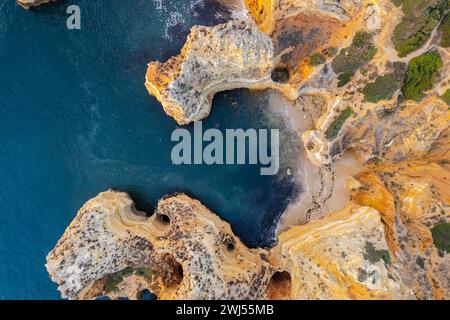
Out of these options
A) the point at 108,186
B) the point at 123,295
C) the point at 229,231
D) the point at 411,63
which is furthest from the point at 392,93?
the point at 123,295

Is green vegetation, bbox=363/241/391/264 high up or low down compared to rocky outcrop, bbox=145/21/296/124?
down

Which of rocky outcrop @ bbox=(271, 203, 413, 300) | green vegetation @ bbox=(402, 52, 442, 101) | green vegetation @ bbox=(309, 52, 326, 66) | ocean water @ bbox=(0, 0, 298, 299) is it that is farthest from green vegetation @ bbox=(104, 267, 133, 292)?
green vegetation @ bbox=(402, 52, 442, 101)

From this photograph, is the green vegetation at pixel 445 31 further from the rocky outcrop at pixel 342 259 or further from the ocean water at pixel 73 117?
the ocean water at pixel 73 117

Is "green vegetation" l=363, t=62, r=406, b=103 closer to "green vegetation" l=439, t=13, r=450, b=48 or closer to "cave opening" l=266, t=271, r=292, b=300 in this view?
"green vegetation" l=439, t=13, r=450, b=48

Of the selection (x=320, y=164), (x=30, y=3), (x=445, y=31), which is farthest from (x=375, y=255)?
(x=30, y=3)

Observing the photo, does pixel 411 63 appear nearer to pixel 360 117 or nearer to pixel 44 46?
pixel 360 117

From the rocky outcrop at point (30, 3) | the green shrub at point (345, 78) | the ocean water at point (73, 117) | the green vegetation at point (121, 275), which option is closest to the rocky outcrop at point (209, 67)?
the ocean water at point (73, 117)
